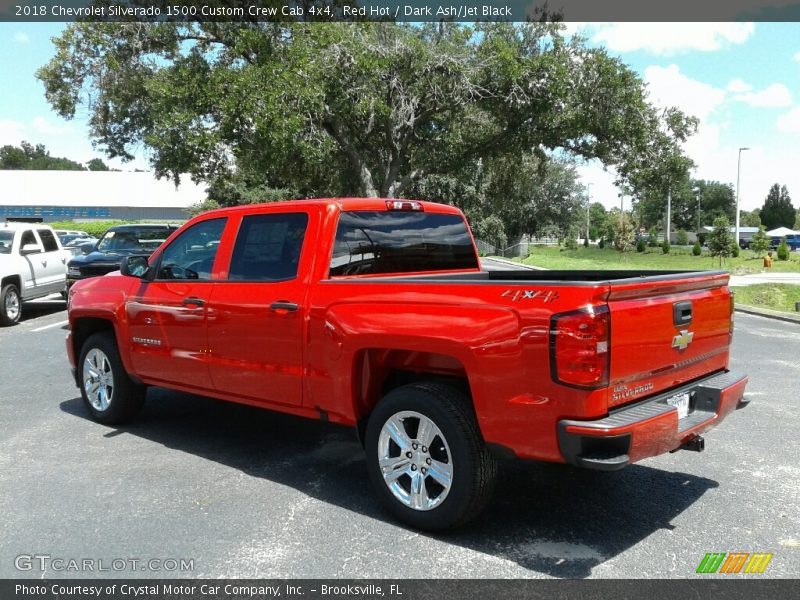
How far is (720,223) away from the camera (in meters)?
38.0

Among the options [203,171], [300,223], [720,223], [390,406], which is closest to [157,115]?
[203,171]

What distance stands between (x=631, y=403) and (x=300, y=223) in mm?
2473

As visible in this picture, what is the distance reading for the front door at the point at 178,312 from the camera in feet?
17.5

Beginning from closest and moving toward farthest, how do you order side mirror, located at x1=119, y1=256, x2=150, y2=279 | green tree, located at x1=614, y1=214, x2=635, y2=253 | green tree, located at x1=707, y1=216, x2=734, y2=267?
side mirror, located at x1=119, y1=256, x2=150, y2=279 → green tree, located at x1=707, y1=216, x2=734, y2=267 → green tree, located at x1=614, y1=214, x2=635, y2=253

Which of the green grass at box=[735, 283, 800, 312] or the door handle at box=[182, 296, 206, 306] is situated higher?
the door handle at box=[182, 296, 206, 306]

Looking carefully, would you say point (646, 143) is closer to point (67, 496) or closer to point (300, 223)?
point (300, 223)

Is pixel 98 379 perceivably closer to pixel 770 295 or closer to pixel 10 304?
pixel 10 304

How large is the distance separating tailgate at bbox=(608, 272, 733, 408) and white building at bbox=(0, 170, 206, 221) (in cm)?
7895

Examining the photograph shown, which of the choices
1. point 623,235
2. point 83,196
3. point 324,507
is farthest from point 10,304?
A: point 83,196

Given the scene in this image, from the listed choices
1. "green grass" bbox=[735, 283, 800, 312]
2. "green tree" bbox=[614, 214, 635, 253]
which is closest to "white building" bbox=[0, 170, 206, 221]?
"green tree" bbox=[614, 214, 635, 253]

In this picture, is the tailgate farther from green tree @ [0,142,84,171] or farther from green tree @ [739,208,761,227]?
green tree @ [0,142,84,171]

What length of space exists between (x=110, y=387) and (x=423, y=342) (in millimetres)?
3720

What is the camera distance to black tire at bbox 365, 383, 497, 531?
3750 mm

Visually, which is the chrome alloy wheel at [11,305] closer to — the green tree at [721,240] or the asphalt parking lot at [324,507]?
the asphalt parking lot at [324,507]
